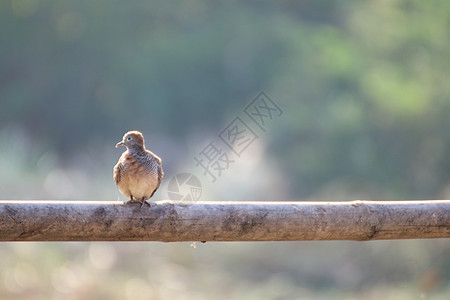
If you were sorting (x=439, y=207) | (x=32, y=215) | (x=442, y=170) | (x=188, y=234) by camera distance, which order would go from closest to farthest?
(x=32, y=215), (x=188, y=234), (x=439, y=207), (x=442, y=170)

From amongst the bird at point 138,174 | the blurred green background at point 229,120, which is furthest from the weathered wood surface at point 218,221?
the blurred green background at point 229,120

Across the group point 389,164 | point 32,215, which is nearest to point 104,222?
point 32,215

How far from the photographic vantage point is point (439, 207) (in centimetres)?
171

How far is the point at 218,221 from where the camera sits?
1.56 m

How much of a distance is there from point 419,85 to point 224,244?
192 centimetres

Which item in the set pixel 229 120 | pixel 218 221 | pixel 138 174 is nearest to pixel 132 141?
pixel 138 174

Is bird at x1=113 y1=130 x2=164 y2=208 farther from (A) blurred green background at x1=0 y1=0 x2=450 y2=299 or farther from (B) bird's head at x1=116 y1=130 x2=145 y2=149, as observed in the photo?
(A) blurred green background at x1=0 y1=0 x2=450 y2=299

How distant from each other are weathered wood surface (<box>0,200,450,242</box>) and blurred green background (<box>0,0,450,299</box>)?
1.40m

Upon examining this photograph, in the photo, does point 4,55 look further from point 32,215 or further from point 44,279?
point 32,215

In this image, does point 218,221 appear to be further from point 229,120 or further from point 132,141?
point 229,120

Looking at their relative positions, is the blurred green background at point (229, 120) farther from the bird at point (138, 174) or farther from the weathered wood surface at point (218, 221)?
the bird at point (138, 174)

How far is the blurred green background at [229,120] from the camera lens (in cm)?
378

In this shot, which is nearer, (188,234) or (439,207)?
(188,234)

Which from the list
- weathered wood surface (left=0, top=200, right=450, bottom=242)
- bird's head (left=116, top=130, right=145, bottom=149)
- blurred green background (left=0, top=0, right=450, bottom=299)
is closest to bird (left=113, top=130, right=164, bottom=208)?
bird's head (left=116, top=130, right=145, bottom=149)
